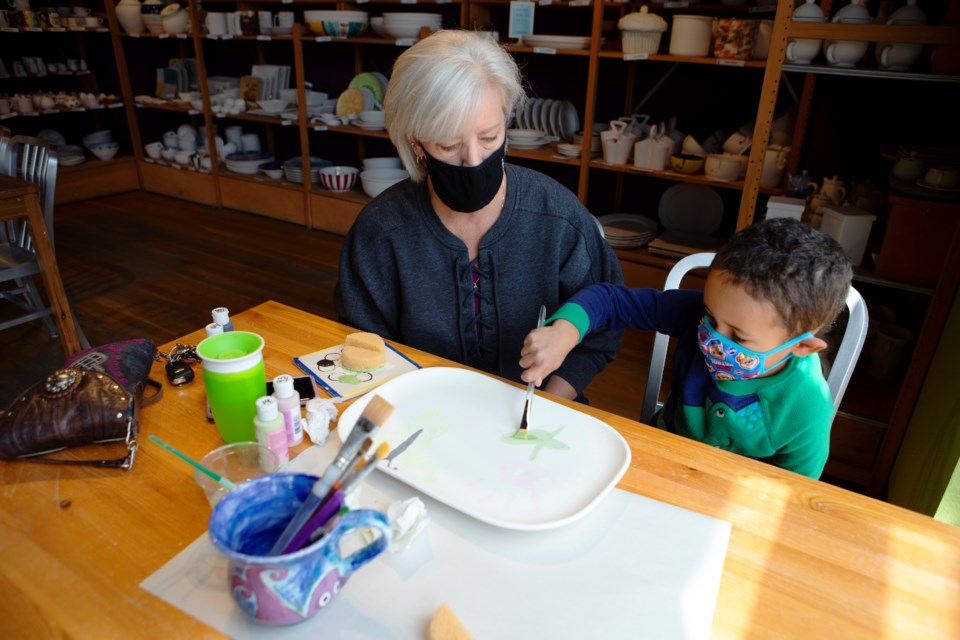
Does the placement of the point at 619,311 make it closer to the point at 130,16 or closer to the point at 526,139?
the point at 526,139

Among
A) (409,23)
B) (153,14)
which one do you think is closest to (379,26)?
(409,23)

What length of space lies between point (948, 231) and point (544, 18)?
2.37 meters

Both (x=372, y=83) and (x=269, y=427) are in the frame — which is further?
(x=372, y=83)

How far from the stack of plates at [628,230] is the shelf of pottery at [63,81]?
403 cm

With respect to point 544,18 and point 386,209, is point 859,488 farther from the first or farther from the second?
point 544,18

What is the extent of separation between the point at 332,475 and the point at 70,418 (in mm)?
490

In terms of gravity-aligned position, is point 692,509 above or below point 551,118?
below

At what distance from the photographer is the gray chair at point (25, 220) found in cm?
229

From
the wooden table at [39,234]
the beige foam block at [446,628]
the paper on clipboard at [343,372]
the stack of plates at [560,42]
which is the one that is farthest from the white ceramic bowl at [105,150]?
the beige foam block at [446,628]

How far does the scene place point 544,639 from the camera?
0.63 metres

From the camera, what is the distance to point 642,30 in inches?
105

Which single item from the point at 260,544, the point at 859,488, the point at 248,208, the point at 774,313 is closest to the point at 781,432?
the point at 774,313

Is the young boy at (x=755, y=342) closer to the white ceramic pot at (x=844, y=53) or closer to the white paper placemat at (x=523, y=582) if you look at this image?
the white paper placemat at (x=523, y=582)

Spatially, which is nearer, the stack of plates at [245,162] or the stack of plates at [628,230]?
the stack of plates at [628,230]
